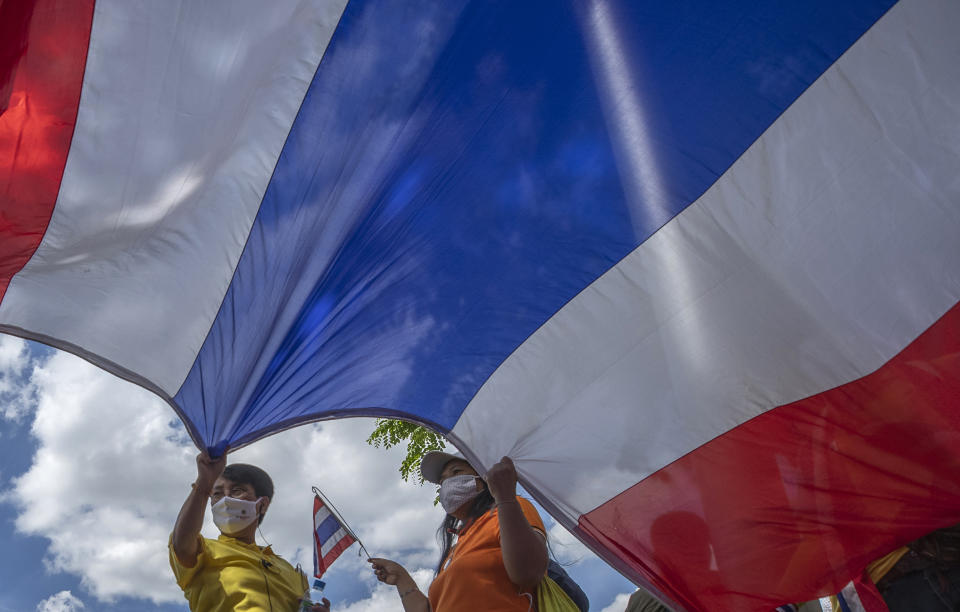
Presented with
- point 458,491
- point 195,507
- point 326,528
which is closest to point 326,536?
point 326,528

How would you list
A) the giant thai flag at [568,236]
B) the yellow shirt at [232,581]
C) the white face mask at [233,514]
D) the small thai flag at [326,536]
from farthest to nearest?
1. the small thai flag at [326,536]
2. the white face mask at [233,514]
3. the yellow shirt at [232,581]
4. the giant thai flag at [568,236]

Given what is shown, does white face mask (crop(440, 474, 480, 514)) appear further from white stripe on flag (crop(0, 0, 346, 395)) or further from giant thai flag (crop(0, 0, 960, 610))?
white stripe on flag (crop(0, 0, 346, 395))

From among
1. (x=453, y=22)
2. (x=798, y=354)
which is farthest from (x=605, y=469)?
(x=453, y=22)

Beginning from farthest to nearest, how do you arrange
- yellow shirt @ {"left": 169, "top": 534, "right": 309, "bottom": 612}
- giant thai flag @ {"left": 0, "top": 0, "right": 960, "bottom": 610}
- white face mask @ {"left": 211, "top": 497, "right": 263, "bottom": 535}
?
1. white face mask @ {"left": 211, "top": 497, "right": 263, "bottom": 535}
2. yellow shirt @ {"left": 169, "top": 534, "right": 309, "bottom": 612}
3. giant thai flag @ {"left": 0, "top": 0, "right": 960, "bottom": 610}

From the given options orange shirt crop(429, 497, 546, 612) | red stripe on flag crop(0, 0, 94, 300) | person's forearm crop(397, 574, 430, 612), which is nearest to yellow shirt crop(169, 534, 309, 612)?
person's forearm crop(397, 574, 430, 612)

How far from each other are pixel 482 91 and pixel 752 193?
0.98 meters

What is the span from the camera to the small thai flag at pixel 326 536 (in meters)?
3.36

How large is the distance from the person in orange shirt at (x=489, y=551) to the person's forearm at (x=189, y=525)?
879 millimetres

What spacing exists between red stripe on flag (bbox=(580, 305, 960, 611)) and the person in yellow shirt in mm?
1275

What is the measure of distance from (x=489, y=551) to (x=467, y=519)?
468 millimetres

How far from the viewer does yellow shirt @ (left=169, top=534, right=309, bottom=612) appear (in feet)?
8.68

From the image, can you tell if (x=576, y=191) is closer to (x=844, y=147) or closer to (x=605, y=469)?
(x=844, y=147)

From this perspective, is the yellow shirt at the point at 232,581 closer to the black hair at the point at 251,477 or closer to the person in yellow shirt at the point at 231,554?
the person in yellow shirt at the point at 231,554

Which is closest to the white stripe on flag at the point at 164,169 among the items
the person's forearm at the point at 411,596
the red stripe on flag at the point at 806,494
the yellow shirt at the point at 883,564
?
the person's forearm at the point at 411,596
